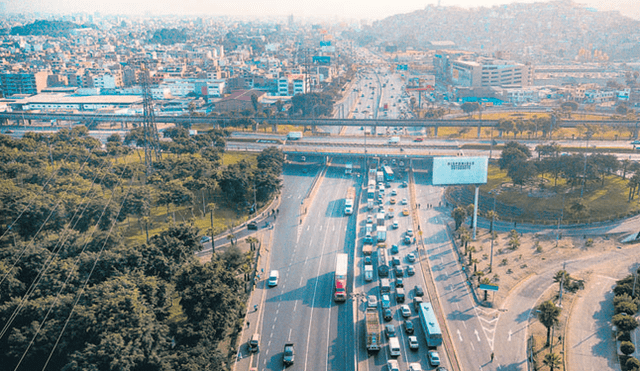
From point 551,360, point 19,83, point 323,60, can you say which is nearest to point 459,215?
point 551,360

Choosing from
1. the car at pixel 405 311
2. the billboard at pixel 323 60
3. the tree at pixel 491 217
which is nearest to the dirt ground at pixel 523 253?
the tree at pixel 491 217

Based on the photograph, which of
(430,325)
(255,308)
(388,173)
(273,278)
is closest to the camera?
(430,325)

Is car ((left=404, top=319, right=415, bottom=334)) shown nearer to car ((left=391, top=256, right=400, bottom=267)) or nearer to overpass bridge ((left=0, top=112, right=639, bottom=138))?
car ((left=391, top=256, right=400, bottom=267))

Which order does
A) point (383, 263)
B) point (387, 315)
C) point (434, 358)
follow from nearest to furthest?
point (434, 358) < point (387, 315) < point (383, 263)

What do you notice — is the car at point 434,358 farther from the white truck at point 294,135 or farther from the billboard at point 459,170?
the white truck at point 294,135

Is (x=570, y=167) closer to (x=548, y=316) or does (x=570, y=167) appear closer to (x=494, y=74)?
(x=548, y=316)

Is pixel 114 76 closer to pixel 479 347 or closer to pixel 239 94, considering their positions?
pixel 239 94
